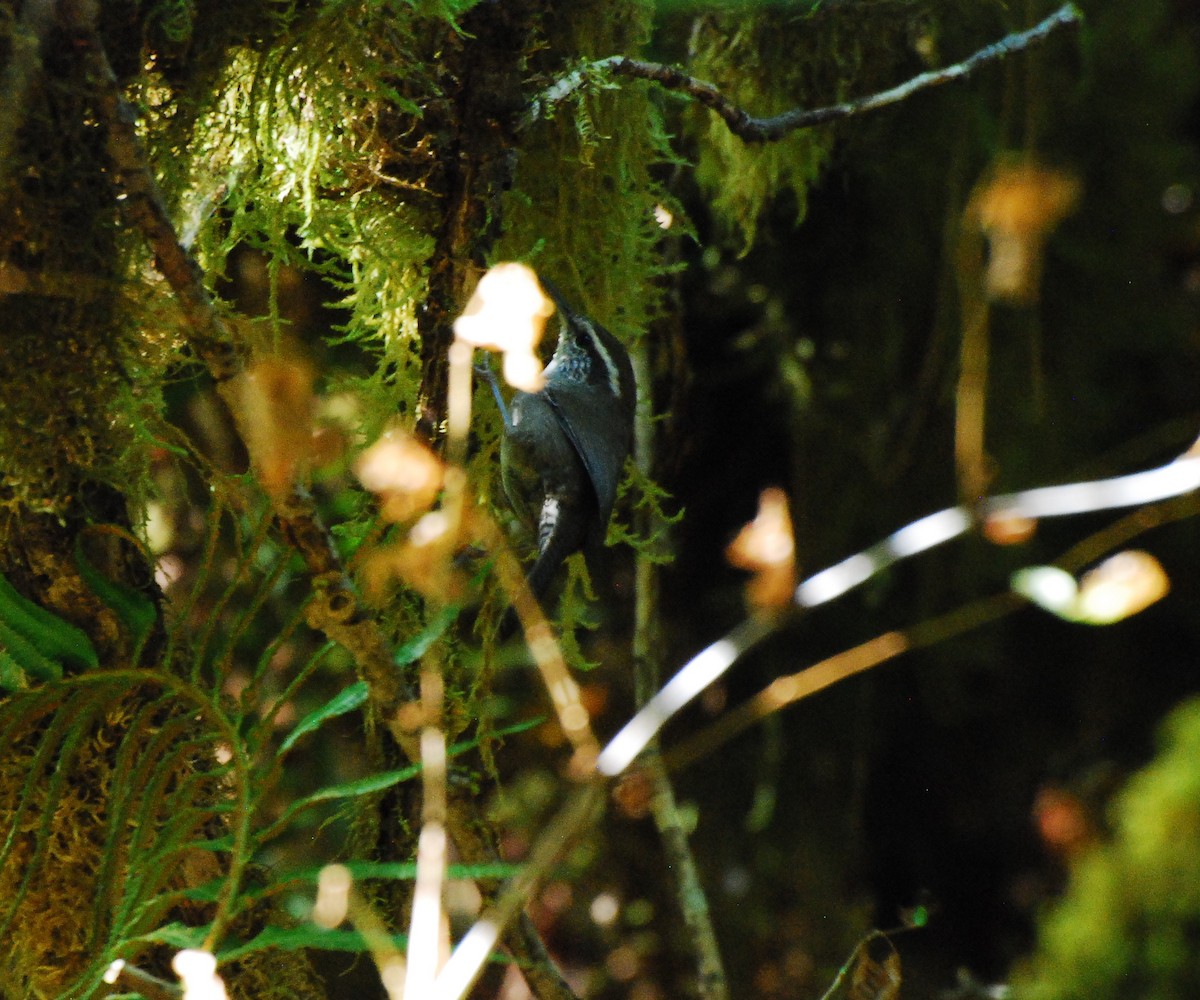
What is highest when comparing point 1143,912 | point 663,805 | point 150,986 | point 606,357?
point 606,357

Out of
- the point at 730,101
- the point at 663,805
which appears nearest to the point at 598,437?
the point at 730,101

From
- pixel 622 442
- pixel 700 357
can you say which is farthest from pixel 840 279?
pixel 622 442

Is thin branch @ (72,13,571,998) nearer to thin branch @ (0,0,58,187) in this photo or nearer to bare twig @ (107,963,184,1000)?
thin branch @ (0,0,58,187)

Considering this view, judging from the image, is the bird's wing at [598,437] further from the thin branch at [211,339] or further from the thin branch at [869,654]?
the thin branch at [869,654]

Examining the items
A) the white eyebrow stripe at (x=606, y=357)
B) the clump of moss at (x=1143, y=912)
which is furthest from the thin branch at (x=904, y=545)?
the white eyebrow stripe at (x=606, y=357)

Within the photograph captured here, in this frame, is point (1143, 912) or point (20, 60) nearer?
point (20, 60)

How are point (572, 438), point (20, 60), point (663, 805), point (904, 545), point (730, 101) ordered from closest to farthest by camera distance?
1. point (904, 545)
2. point (20, 60)
3. point (572, 438)
4. point (730, 101)
5. point (663, 805)

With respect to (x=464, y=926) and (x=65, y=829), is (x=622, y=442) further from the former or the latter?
(x=464, y=926)

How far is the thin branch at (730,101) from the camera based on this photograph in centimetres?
125

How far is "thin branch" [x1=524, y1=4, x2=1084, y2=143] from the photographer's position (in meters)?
1.25

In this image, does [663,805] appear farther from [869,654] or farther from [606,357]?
[869,654]

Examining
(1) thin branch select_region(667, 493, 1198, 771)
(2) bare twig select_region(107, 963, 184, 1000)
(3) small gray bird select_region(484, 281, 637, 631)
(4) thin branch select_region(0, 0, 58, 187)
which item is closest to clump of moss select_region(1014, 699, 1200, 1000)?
(1) thin branch select_region(667, 493, 1198, 771)

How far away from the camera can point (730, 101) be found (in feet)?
5.01

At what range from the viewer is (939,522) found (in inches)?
27.6
